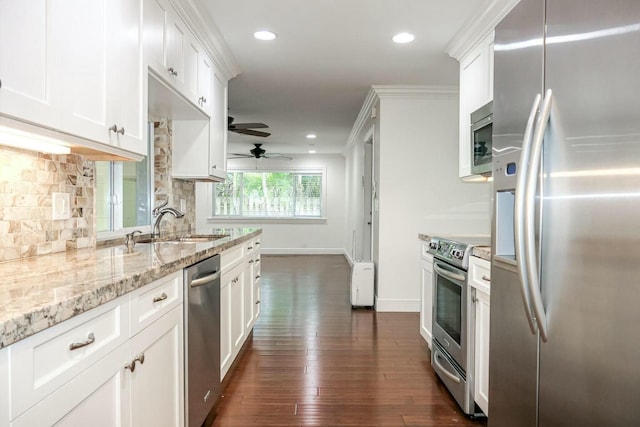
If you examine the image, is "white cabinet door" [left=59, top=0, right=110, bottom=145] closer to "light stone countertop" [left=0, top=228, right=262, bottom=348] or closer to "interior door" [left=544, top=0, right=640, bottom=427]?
"light stone countertop" [left=0, top=228, right=262, bottom=348]

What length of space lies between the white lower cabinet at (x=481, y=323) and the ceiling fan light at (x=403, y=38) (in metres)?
1.85

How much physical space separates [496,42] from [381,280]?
3344 millimetres

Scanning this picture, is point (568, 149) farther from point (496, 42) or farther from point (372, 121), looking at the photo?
point (372, 121)

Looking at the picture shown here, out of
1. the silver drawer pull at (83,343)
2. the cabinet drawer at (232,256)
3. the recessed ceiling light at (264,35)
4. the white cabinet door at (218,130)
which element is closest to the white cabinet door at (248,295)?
the cabinet drawer at (232,256)

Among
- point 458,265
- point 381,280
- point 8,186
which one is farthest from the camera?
point 381,280

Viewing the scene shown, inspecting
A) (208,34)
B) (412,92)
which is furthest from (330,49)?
(412,92)

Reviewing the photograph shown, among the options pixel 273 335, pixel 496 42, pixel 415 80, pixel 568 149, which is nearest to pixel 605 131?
pixel 568 149

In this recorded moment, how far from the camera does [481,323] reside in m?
2.09

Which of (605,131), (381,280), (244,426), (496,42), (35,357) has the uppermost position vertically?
(496,42)

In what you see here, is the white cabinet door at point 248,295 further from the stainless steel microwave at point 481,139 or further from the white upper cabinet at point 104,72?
the stainless steel microwave at point 481,139

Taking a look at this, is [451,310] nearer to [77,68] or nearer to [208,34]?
[77,68]

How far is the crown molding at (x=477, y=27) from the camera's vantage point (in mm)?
2504

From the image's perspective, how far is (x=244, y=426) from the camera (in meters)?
2.13

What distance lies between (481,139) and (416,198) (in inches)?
73.5
